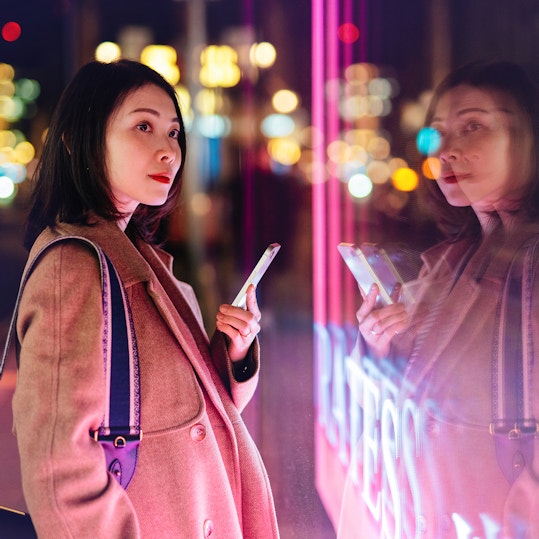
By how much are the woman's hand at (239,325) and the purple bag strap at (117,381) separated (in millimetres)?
283

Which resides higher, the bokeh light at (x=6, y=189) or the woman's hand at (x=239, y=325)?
the bokeh light at (x=6, y=189)

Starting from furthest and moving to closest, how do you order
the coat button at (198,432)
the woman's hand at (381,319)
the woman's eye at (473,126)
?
the woman's hand at (381,319)
the woman's eye at (473,126)
the coat button at (198,432)

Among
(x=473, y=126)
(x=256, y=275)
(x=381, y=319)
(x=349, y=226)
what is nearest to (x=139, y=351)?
(x=256, y=275)

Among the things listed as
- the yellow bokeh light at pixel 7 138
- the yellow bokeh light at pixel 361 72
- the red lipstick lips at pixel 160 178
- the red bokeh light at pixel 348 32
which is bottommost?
the red lipstick lips at pixel 160 178

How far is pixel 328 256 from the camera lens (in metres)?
2.14

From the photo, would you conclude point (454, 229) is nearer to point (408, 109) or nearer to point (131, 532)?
point (408, 109)

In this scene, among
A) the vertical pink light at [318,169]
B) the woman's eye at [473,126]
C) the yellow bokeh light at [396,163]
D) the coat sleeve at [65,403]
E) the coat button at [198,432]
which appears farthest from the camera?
the vertical pink light at [318,169]

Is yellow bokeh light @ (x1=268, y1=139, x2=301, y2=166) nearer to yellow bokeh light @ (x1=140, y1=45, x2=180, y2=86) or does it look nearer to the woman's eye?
yellow bokeh light @ (x1=140, y1=45, x2=180, y2=86)

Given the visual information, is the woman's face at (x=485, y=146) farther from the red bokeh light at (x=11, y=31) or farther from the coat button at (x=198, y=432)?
the red bokeh light at (x=11, y=31)

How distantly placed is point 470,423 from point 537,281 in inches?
15.1

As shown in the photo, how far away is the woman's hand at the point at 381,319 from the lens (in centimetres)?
191

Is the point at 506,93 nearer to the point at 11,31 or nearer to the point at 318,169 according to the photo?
the point at 318,169

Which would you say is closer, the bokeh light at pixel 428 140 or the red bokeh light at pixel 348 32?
the bokeh light at pixel 428 140

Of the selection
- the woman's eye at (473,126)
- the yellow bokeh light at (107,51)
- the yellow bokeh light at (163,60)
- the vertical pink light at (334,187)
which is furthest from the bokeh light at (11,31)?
the woman's eye at (473,126)
